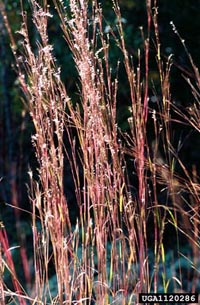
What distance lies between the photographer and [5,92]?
6.10 metres

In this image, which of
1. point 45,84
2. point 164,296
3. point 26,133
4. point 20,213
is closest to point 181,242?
point 20,213

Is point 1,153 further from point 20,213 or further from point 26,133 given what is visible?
point 20,213

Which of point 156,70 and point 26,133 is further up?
point 156,70

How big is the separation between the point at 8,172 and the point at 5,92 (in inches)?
29.7

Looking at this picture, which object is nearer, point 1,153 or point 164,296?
point 164,296

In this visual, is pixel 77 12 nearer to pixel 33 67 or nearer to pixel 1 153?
pixel 33 67

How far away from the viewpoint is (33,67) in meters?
2.12

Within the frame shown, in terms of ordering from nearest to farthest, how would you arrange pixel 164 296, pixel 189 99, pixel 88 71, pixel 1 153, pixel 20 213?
pixel 88 71
pixel 164 296
pixel 189 99
pixel 20 213
pixel 1 153

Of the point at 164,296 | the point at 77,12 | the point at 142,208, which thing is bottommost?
the point at 164,296

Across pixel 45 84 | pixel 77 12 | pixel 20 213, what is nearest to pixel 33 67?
pixel 45 84

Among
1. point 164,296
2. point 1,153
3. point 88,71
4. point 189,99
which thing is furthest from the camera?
point 1,153

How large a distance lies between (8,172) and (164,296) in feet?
12.9

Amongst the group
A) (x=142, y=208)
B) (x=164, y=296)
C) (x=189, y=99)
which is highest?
(x=189, y=99)

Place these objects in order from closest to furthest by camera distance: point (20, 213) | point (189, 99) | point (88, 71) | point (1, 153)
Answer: point (88, 71) < point (189, 99) < point (20, 213) < point (1, 153)
